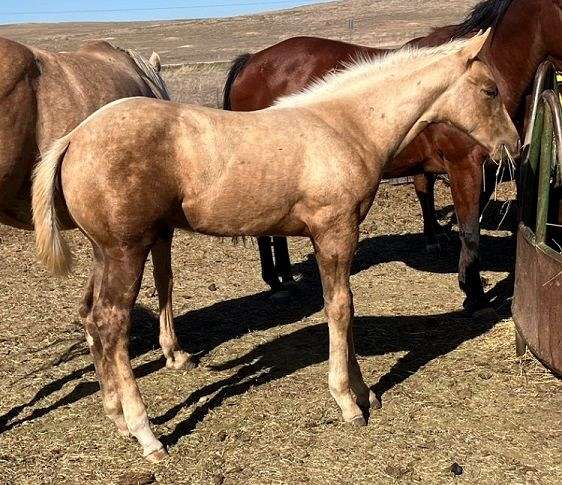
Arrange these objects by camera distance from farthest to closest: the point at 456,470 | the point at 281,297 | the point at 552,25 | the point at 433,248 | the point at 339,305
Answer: the point at 433,248 < the point at 281,297 < the point at 552,25 < the point at 339,305 < the point at 456,470

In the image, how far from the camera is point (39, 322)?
20.3 ft

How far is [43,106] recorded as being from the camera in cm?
429

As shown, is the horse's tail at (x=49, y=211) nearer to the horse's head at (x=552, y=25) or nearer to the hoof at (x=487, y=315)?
the hoof at (x=487, y=315)

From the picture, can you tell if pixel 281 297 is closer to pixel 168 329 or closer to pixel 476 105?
pixel 168 329

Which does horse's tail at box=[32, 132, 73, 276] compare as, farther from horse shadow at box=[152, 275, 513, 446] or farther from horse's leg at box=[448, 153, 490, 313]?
horse's leg at box=[448, 153, 490, 313]

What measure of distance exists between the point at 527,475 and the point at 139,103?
2507 millimetres

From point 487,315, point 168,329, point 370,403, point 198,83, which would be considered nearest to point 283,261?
point 487,315

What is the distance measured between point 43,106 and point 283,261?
3.12 m

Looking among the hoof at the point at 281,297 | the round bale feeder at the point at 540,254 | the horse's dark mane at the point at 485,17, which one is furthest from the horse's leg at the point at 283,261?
the round bale feeder at the point at 540,254

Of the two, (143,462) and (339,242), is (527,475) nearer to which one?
(339,242)

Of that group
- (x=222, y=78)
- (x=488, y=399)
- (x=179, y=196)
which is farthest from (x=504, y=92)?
(x=222, y=78)

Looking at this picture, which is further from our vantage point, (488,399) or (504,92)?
(504,92)

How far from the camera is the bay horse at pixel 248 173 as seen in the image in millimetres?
3586

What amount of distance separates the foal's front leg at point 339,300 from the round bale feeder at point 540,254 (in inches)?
A: 41.3
